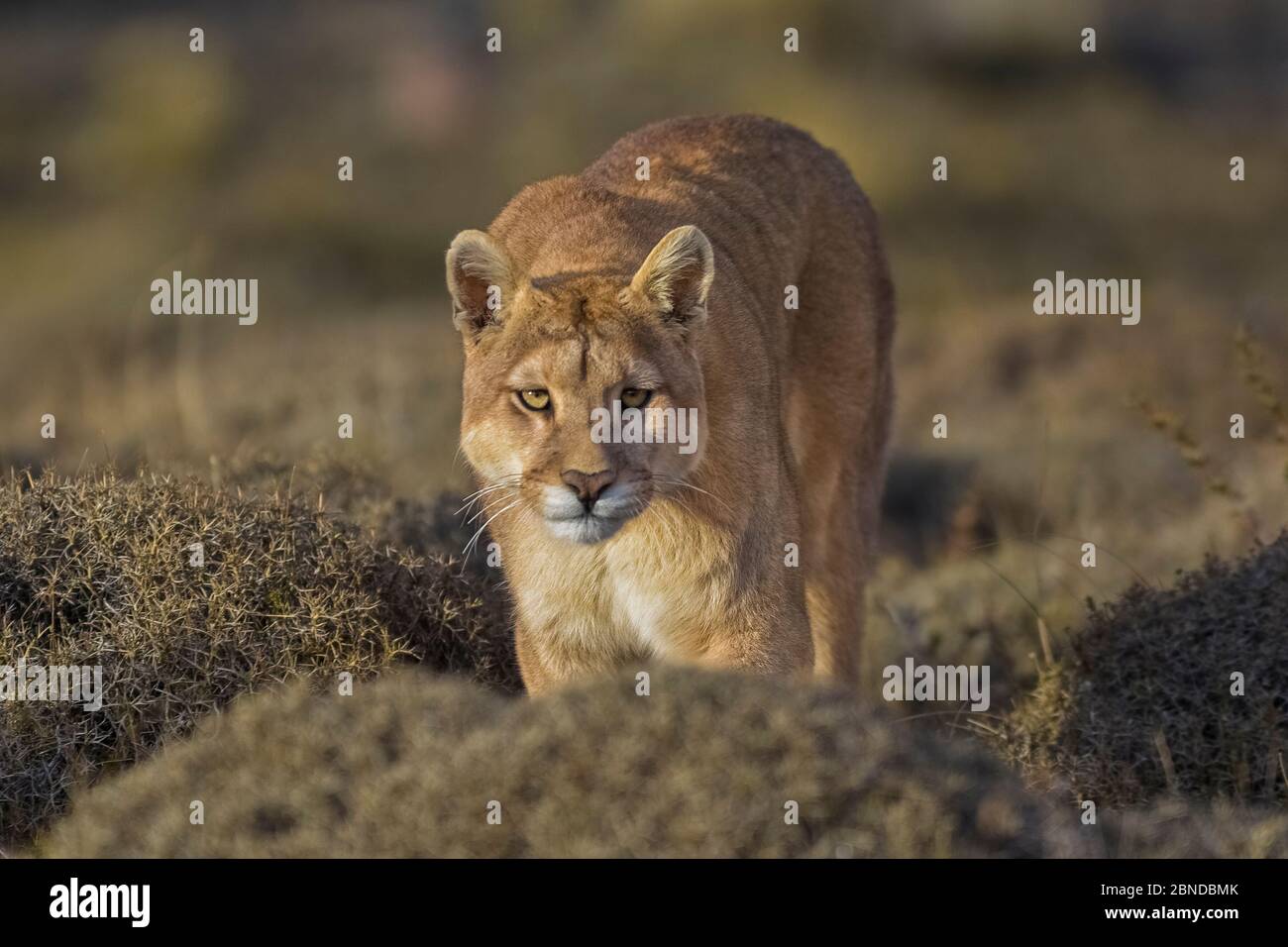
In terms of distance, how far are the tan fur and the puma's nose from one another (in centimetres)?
1

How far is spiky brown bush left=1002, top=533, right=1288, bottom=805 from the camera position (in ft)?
19.7

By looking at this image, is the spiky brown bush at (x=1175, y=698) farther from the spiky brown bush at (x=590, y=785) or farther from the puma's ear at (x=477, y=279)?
the puma's ear at (x=477, y=279)

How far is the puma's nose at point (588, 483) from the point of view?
529 cm

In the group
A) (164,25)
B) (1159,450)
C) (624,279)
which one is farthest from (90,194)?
(624,279)

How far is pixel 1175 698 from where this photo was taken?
249 inches

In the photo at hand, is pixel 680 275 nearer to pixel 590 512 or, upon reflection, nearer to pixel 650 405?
pixel 650 405

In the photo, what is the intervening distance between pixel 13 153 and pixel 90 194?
4256 mm

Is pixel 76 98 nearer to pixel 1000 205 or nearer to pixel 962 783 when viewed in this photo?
pixel 1000 205

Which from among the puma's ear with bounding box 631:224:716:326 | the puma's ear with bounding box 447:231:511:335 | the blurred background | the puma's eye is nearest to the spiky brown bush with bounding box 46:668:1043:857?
the puma's eye

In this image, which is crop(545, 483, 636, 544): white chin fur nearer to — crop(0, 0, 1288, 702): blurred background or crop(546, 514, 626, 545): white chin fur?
crop(546, 514, 626, 545): white chin fur

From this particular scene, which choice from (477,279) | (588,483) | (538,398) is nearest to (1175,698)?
(588,483)

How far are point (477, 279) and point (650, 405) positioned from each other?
0.75m

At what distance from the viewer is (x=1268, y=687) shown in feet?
20.4

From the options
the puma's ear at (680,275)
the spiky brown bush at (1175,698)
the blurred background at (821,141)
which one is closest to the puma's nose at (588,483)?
the puma's ear at (680,275)
